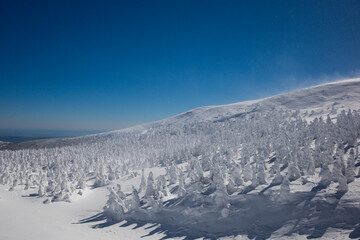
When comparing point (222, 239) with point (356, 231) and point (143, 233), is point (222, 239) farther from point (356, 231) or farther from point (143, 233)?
point (356, 231)

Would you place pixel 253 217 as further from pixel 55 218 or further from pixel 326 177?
pixel 55 218

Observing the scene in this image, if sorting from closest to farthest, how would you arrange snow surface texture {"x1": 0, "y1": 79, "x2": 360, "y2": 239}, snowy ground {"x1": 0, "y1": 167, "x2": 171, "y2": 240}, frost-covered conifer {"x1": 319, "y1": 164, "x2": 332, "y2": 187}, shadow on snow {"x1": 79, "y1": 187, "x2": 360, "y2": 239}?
shadow on snow {"x1": 79, "y1": 187, "x2": 360, "y2": 239}, snow surface texture {"x1": 0, "y1": 79, "x2": 360, "y2": 239}, frost-covered conifer {"x1": 319, "y1": 164, "x2": 332, "y2": 187}, snowy ground {"x1": 0, "y1": 167, "x2": 171, "y2": 240}

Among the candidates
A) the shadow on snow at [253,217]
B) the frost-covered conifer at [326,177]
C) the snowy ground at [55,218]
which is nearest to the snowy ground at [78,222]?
the snowy ground at [55,218]

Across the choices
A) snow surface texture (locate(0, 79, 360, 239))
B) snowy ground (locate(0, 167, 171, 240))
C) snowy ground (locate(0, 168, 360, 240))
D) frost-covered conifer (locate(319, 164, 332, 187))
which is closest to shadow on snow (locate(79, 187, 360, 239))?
snow surface texture (locate(0, 79, 360, 239))

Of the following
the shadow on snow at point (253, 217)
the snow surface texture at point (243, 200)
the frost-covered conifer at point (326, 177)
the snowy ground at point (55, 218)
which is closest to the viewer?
the shadow on snow at point (253, 217)

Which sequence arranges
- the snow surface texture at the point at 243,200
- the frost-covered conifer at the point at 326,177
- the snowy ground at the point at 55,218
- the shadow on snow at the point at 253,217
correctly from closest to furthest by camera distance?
the shadow on snow at the point at 253,217 < the snow surface texture at the point at 243,200 < the frost-covered conifer at the point at 326,177 < the snowy ground at the point at 55,218

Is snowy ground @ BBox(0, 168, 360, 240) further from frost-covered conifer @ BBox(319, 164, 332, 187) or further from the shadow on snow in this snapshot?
frost-covered conifer @ BBox(319, 164, 332, 187)

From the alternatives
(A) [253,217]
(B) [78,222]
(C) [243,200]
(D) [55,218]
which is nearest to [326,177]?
(A) [253,217]

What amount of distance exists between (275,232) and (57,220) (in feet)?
105

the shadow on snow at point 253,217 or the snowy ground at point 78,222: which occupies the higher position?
the shadow on snow at point 253,217

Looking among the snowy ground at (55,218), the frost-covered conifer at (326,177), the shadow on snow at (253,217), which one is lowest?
the snowy ground at (55,218)

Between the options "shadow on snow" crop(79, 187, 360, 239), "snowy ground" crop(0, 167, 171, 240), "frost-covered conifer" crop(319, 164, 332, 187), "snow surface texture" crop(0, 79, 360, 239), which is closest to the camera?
"shadow on snow" crop(79, 187, 360, 239)

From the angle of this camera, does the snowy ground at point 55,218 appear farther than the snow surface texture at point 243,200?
Yes

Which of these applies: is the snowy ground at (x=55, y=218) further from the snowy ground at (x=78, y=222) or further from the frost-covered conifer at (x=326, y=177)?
the frost-covered conifer at (x=326, y=177)
